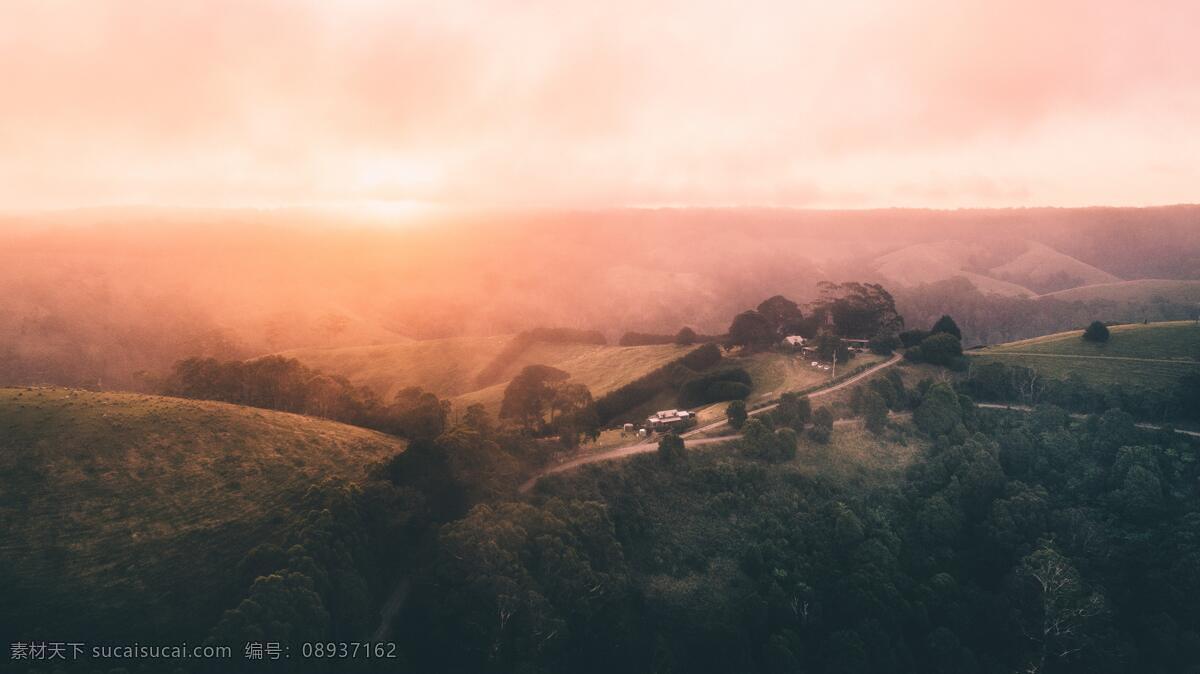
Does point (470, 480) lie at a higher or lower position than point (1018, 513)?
higher

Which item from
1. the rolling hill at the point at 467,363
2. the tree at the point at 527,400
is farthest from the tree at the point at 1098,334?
the tree at the point at 527,400

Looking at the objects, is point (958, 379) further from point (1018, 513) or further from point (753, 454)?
point (753, 454)

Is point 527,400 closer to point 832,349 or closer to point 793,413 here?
point 793,413

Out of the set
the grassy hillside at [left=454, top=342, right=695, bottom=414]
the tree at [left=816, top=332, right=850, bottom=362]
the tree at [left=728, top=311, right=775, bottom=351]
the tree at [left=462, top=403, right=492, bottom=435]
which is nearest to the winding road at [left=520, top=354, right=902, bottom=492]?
the tree at [left=462, top=403, right=492, bottom=435]

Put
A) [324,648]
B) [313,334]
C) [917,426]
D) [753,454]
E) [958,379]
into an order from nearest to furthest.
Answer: [324,648] → [753,454] → [917,426] → [958,379] → [313,334]

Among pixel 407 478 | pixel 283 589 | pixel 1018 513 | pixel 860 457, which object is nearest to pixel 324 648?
pixel 283 589

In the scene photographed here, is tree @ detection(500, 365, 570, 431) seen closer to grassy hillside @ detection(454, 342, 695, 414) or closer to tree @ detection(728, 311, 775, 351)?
grassy hillside @ detection(454, 342, 695, 414)

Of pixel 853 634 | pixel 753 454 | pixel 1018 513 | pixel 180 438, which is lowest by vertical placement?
pixel 853 634

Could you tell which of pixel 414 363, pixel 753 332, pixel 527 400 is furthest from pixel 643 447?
pixel 414 363
